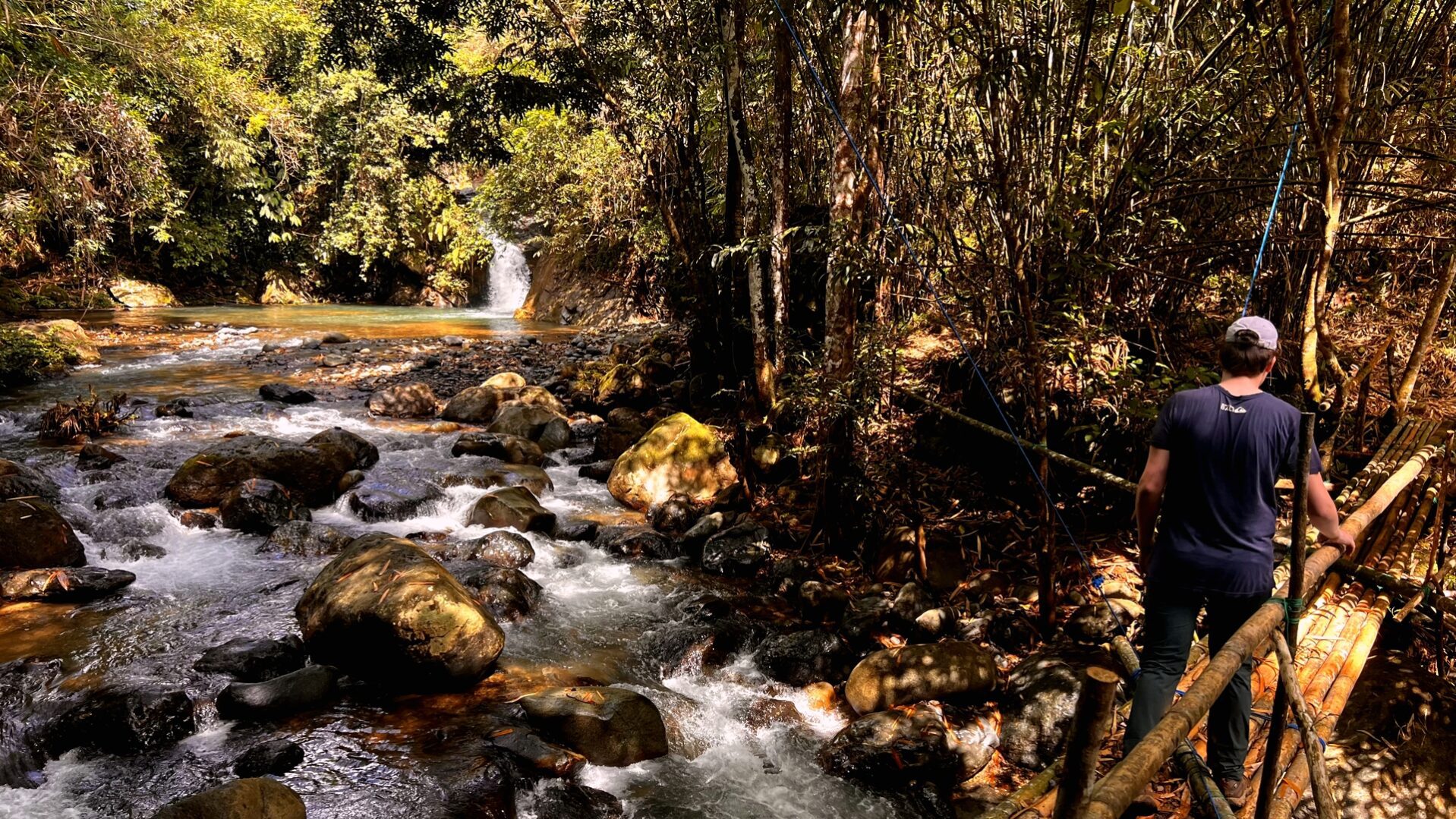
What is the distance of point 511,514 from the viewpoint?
7559 mm

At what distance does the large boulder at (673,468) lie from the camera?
827 centimetres

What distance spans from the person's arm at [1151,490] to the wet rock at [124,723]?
198 inches

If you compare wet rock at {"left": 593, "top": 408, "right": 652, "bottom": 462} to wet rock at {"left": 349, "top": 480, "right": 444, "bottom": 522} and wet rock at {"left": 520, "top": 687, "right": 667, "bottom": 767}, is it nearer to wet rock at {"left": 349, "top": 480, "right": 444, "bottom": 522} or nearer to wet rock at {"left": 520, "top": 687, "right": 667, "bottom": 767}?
wet rock at {"left": 349, "top": 480, "right": 444, "bottom": 522}

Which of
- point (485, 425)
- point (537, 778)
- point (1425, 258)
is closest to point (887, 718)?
point (537, 778)

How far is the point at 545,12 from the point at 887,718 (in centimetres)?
934

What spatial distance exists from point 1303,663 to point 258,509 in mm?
7894

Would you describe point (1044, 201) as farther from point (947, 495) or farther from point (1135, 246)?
point (947, 495)

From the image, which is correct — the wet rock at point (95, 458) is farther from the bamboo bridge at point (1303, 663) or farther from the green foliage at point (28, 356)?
the bamboo bridge at point (1303, 663)

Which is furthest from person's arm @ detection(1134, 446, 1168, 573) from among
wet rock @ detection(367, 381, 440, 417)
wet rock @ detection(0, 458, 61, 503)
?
wet rock @ detection(367, 381, 440, 417)

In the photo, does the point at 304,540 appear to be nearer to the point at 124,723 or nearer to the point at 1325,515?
the point at 124,723

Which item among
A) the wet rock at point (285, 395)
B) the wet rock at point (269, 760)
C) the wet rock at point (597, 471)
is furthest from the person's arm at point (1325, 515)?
the wet rock at point (285, 395)

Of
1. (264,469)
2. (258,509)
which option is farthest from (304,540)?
(264,469)

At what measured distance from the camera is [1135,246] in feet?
15.6

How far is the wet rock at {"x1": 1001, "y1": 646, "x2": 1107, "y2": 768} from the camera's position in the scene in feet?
13.8
